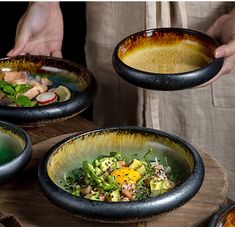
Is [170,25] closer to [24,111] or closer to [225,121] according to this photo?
[225,121]

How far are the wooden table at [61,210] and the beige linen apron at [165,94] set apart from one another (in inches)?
30.2

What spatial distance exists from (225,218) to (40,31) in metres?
1.36

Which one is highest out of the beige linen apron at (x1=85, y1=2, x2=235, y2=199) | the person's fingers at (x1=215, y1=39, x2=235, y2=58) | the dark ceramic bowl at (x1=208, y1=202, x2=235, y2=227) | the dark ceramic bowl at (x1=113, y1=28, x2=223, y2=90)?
the person's fingers at (x1=215, y1=39, x2=235, y2=58)

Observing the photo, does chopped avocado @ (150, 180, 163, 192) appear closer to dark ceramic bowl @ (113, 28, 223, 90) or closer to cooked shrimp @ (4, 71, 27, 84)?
dark ceramic bowl @ (113, 28, 223, 90)

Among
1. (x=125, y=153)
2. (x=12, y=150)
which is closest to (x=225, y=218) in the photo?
(x=125, y=153)

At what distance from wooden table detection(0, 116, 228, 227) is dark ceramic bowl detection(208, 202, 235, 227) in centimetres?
14

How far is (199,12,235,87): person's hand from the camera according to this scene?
2.05 m

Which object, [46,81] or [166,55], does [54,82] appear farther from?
[166,55]

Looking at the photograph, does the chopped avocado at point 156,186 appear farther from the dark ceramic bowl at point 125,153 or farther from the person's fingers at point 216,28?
the person's fingers at point 216,28

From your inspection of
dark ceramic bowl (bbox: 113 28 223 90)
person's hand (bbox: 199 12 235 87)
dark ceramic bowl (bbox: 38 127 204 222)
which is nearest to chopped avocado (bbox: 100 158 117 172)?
dark ceramic bowl (bbox: 38 127 204 222)

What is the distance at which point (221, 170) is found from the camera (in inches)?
70.2

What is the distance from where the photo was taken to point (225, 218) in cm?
145

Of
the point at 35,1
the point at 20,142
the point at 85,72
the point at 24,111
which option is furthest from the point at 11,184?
the point at 35,1

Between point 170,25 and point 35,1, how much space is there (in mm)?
528
